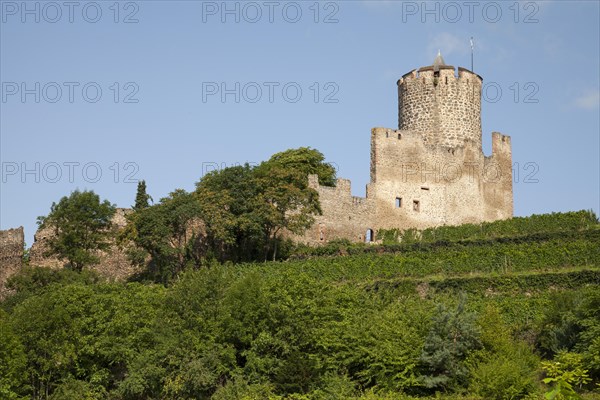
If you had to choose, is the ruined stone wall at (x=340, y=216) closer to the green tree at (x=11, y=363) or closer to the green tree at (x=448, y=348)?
the green tree at (x=448, y=348)

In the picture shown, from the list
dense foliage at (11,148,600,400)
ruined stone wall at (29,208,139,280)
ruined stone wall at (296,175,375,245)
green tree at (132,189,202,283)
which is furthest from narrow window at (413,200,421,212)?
ruined stone wall at (29,208,139,280)

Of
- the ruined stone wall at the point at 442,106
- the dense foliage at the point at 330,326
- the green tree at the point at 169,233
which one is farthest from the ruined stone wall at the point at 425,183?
the green tree at the point at 169,233

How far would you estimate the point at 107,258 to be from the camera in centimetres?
4869

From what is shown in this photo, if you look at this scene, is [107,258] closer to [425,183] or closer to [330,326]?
[425,183]

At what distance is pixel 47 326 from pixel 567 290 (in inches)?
750

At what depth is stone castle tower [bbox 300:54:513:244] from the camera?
1991 inches

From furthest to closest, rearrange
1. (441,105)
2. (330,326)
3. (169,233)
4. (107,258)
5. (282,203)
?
(441,105)
(107,258)
(282,203)
(169,233)
(330,326)

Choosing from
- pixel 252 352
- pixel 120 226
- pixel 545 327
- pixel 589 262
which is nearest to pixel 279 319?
pixel 252 352

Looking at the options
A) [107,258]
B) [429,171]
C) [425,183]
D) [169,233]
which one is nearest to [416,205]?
[425,183]

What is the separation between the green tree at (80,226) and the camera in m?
45.5

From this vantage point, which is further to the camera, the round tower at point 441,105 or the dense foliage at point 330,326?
the round tower at point 441,105

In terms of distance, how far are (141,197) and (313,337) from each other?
21.0 meters

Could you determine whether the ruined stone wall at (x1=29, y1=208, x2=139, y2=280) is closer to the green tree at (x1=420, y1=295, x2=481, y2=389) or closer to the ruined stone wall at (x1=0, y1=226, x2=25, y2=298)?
the ruined stone wall at (x1=0, y1=226, x2=25, y2=298)

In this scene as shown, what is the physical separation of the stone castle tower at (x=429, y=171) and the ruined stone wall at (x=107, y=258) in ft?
29.8
